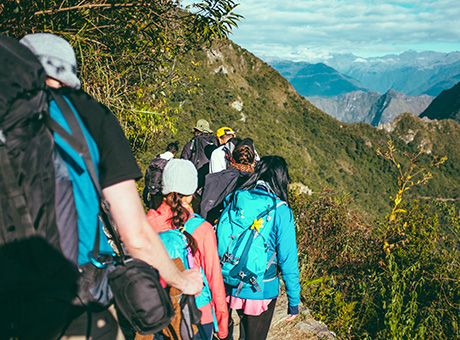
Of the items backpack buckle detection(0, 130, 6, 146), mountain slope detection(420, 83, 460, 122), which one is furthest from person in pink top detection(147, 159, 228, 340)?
mountain slope detection(420, 83, 460, 122)

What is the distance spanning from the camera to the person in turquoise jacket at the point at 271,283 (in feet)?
8.00

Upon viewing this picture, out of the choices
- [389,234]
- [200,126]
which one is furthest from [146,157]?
[389,234]

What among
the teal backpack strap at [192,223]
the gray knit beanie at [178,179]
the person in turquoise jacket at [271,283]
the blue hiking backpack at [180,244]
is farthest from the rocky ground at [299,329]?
the gray knit beanie at [178,179]

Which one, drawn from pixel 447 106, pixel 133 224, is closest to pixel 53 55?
pixel 133 224

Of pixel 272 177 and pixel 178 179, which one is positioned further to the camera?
pixel 272 177

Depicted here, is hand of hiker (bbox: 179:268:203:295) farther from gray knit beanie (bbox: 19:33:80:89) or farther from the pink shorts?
the pink shorts

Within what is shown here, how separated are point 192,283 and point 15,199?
2.82ft

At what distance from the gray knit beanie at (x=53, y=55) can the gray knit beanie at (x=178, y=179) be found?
111cm

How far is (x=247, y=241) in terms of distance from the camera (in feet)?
7.83

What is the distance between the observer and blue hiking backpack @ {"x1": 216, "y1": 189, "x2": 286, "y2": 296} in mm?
2387

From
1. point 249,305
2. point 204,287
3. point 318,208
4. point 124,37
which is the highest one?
point 124,37

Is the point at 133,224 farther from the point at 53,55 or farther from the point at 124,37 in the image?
the point at 124,37

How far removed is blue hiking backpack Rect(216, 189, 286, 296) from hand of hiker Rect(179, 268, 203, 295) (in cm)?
86

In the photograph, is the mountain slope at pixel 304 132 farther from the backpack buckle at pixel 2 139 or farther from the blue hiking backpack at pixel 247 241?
the backpack buckle at pixel 2 139
